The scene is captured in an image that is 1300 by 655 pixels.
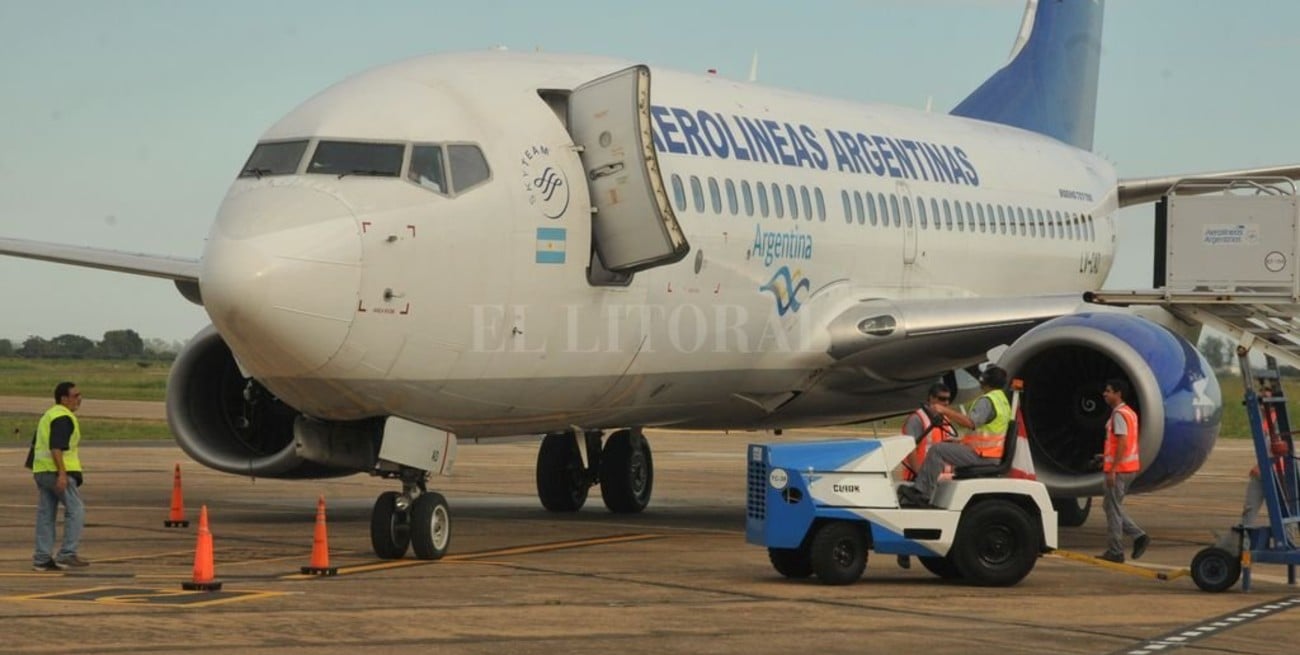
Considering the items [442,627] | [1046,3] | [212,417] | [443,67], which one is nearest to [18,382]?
[1046,3]

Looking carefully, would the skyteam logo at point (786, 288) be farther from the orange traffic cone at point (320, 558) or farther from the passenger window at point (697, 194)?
the orange traffic cone at point (320, 558)

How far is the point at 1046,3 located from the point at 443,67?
16.5 meters

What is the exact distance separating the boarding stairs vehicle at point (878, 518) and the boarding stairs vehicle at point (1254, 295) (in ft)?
→ 4.61

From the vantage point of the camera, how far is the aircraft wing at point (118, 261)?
2086 centimetres

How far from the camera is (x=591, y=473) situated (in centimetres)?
2314

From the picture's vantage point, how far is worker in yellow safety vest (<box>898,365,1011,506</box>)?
1572 cm

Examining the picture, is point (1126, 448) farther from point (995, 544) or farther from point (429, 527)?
point (429, 527)

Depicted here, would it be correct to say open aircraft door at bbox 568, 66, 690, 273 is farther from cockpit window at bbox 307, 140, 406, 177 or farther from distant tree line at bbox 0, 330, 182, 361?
distant tree line at bbox 0, 330, 182, 361

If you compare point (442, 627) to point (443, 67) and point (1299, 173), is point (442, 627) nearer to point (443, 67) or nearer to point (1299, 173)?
point (443, 67)

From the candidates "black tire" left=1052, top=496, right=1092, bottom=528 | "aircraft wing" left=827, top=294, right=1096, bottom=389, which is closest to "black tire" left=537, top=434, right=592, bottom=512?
"aircraft wing" left=827, top=294, right=1096, bottom=389

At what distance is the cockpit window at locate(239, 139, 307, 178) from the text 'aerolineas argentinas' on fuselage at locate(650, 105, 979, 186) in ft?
11.7

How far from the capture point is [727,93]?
801 inches

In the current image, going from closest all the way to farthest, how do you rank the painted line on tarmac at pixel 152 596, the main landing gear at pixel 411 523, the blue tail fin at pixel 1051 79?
the painted line on tarmac at pixel 152 596 → the main landing gear at pixel 411 523 → the blue tail fin at pixel 1051 79

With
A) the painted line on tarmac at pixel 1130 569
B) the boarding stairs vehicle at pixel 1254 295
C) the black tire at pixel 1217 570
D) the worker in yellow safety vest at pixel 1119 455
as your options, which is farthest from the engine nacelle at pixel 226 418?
the black tire at pixel 1217 570
